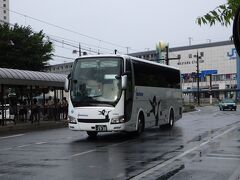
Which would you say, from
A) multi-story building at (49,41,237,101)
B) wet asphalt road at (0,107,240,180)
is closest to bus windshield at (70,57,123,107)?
wet asphalt road at (0,107,240,180)

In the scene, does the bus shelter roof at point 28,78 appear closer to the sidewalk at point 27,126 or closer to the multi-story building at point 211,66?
the sidewalk at point 27,126

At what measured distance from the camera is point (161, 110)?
77.7 ft

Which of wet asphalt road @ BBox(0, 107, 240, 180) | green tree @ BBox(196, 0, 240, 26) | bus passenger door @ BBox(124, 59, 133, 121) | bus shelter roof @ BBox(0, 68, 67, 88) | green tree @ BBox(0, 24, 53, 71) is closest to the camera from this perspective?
green tree @ BBox(196, 0, 240, 26)

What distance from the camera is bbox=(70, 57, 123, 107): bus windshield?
18062 millimetres

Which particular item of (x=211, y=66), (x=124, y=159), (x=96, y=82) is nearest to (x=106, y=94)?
(x=96, y=82)

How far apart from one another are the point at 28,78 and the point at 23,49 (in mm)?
20839

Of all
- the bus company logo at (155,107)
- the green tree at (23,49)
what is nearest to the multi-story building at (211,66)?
the green tree at (23,49)

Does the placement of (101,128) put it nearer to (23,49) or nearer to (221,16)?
(221,16)

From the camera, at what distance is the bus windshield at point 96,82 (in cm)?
1806

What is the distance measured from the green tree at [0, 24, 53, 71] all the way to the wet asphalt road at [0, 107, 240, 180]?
30.2 meters

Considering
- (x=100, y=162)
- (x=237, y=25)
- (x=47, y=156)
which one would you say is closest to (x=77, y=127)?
(x=47, y=156)

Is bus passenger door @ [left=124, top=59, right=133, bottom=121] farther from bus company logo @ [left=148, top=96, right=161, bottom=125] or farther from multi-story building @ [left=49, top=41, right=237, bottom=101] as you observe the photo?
multi-story building @ [left=49, top=41, right=237, bottom=101]

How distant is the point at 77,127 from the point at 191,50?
121649mm

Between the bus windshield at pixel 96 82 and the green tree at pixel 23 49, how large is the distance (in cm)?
2828
